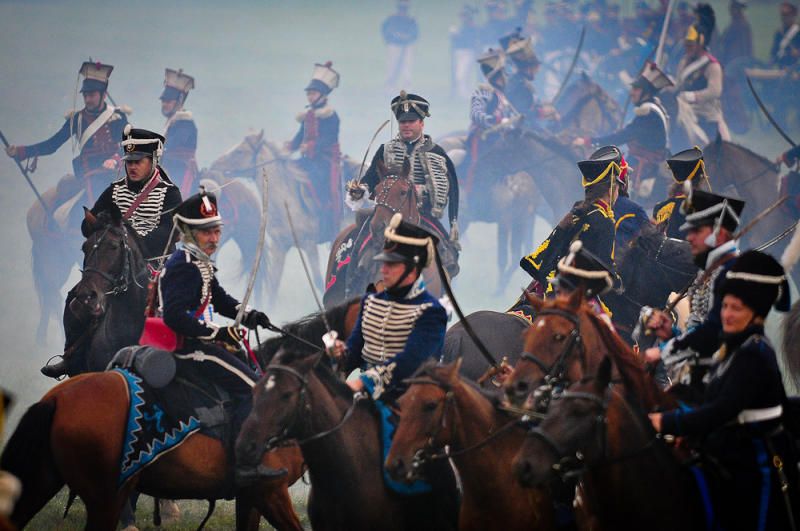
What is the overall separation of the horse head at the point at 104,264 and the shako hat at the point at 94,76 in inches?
457

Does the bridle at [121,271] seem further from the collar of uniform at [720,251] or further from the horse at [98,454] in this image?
the collar of uniform at [720,251]

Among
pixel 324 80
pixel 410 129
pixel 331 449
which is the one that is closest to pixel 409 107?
pixel 410 129

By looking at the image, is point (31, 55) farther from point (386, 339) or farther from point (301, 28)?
point (386, 339)

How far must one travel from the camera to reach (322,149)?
26625mm

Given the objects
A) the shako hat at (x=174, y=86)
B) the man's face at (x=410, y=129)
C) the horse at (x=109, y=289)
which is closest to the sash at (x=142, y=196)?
the horse at (x=109, y=289)

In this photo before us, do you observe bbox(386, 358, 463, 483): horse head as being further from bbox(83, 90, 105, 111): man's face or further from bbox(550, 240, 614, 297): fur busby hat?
bbox(83, 90, 105, 111): man's face

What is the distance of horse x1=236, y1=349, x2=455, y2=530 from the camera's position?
655cm

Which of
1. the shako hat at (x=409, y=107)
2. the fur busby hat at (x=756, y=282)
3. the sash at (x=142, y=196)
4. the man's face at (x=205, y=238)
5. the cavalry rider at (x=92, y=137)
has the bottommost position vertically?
the fur busby hat at (x=756, y=282)

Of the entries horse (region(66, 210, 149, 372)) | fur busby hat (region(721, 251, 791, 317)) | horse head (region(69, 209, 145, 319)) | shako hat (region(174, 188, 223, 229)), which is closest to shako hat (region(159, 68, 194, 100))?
horse (region(66, 210, 149, 372))

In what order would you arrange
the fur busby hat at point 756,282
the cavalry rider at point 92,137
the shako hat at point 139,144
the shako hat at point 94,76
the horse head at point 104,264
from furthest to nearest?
the cavalry rider at point 92,137 → the shako hat at point 94,76 → the shako hat at point 139,144 → the horse head at point 104,264 → the fur busby hat at point 756,282

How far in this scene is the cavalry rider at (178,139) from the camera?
25094 millimetres

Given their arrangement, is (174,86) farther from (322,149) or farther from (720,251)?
(720,251)

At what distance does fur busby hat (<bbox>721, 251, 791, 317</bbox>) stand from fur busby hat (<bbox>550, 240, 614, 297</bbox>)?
4.60 feet

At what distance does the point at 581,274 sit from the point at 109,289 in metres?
3.83
